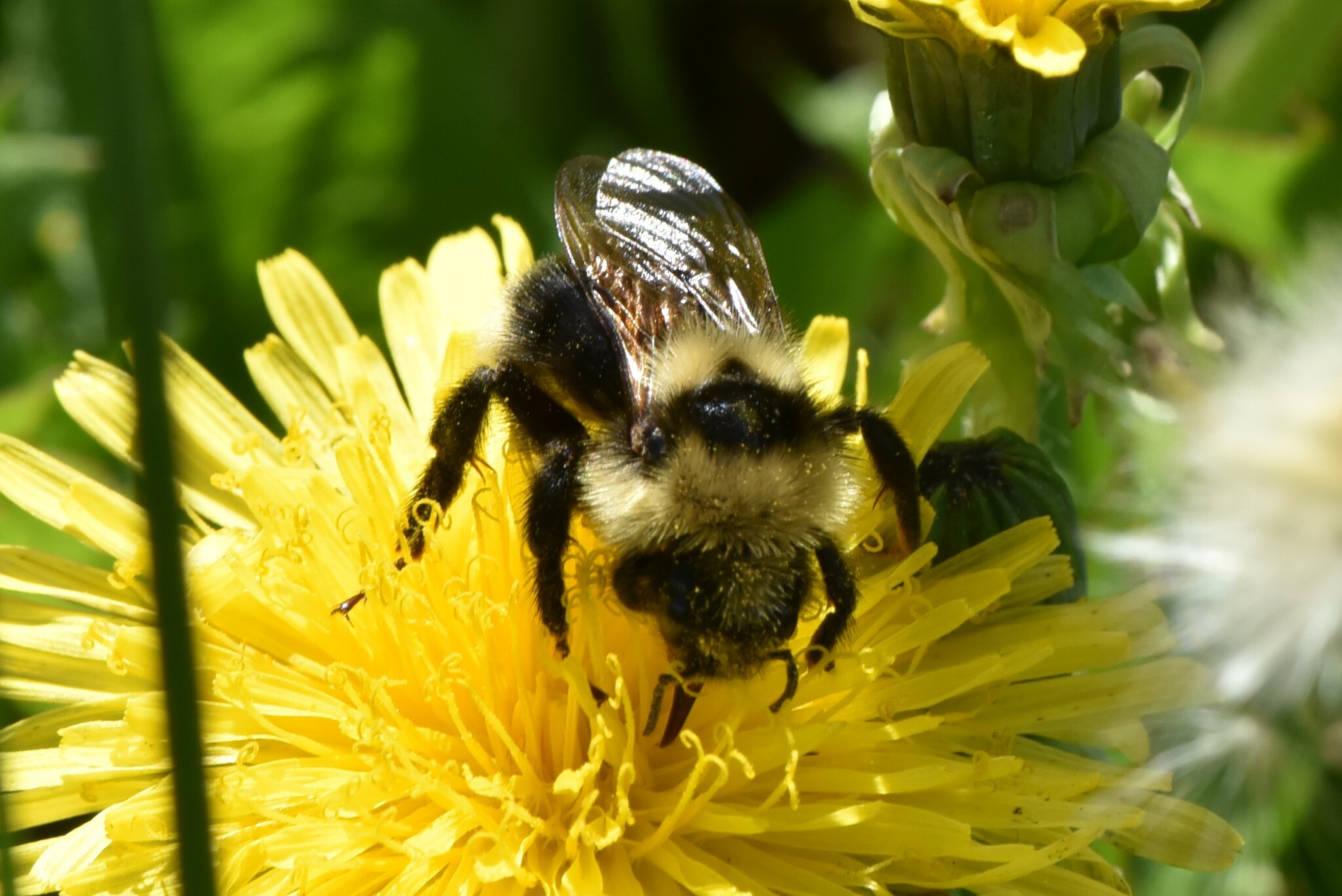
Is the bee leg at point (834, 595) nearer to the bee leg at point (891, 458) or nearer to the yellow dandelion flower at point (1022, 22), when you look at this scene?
the bee leg at point (891, 458)

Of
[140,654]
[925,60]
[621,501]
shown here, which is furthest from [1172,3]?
[140,654]

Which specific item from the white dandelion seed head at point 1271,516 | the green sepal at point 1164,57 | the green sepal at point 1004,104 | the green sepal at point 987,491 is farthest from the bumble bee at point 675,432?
the green sepal at point 1164,57

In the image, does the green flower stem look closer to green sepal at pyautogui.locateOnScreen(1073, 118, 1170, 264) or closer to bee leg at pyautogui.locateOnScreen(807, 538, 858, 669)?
bee leg at pyautogui.locateOnScreen(807, 538, 858, 669)

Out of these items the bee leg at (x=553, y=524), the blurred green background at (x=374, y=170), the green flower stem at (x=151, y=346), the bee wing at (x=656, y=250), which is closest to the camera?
the green flower stem at (x=151, y=346)

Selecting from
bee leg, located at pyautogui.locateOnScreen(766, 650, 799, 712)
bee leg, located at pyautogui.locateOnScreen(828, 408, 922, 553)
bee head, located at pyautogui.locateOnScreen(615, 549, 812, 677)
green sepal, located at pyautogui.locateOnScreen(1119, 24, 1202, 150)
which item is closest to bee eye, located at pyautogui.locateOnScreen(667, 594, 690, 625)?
bee head, located at pyautogui.locateOnScreen(615, 549, 812, 677)

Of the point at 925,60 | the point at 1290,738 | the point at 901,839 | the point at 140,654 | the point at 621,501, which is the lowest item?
the point at 1290,738

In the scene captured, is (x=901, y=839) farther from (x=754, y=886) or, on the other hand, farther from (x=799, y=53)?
(x=799, y=53)

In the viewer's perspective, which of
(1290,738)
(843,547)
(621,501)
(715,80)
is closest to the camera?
(621,501)
